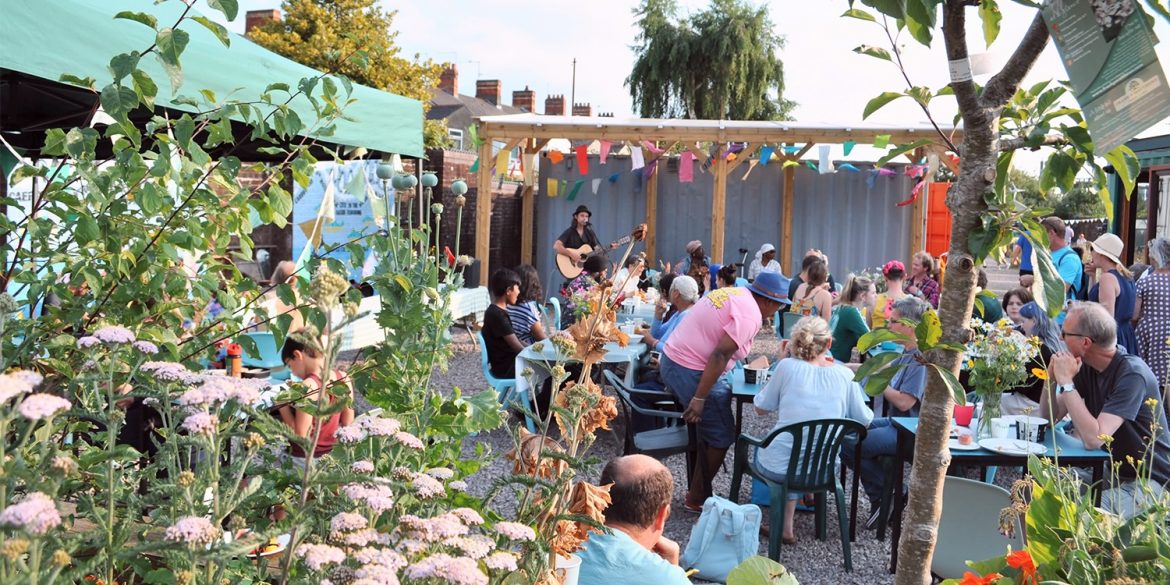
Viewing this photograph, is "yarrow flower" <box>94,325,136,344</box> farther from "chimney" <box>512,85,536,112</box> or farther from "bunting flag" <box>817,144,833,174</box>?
"chimney" <box>512,85,536,112</box>

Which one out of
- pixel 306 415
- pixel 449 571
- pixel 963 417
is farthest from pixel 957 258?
pixel 963 417

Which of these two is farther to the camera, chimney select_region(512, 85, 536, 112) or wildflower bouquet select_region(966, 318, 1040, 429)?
chimney select_region(512, 85, 536, 112)

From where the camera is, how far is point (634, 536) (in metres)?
2.65

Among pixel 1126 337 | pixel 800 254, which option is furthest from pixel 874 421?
pixel 800 254

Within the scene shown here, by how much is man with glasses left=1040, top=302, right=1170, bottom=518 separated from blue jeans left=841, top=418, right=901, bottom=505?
3.08 feet

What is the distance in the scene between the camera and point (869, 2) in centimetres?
137

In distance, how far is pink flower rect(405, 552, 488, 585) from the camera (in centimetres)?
105

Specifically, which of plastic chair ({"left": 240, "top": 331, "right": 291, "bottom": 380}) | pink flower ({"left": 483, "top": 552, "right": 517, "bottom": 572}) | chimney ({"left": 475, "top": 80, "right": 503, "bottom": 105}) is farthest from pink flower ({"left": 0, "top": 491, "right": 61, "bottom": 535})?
chimney ({"left": 475, "top": 80, "right": 503, "bottom": 105})

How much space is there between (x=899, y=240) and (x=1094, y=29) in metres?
13.8

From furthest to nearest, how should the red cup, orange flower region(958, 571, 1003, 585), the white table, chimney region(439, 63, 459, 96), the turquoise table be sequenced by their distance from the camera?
chimney region(439, 63, 459, 96), the white table, the red cup, the turquoise table, orange flower region(958, 571, 1003, 585)

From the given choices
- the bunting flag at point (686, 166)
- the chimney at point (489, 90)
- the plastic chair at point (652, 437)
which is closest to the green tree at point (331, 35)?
the bunting flag at point (686, 166)

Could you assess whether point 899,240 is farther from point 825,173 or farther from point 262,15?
point 262,15

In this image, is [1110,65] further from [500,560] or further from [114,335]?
[114,335]

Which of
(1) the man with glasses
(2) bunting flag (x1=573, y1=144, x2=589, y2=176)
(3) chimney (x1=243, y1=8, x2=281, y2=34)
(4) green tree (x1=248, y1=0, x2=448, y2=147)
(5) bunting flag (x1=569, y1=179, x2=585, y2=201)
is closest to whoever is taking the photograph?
(1) the man with glasses
